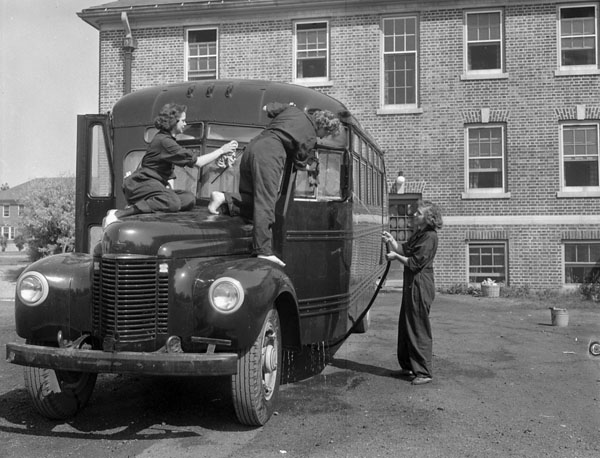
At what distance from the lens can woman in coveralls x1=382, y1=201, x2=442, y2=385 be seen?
6.19 metres

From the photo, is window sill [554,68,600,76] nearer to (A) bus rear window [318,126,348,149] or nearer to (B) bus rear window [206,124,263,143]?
(A) bus rear window [318,126,348,149]

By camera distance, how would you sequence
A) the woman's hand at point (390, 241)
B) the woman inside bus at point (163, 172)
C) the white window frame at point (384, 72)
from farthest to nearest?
1. the white window frame at point (384, 72)
2. the woman's hand at point (390, 241)
3. the woman inside bus at point (163, 172)

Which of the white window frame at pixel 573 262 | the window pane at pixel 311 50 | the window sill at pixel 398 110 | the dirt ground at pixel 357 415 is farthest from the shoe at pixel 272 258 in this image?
the window pane at pixel 311 50

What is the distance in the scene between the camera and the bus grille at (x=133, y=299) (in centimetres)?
418

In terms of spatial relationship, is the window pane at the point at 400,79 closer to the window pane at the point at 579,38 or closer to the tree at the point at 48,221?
the window pane at the point at 579,38

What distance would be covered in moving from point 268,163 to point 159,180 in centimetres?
92

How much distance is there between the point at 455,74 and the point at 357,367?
447 inches

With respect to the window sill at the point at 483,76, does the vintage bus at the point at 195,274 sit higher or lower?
lower

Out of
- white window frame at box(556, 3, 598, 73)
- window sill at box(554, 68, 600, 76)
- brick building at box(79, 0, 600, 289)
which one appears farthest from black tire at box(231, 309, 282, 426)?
white window frame at box(556, 3, 598, 73)

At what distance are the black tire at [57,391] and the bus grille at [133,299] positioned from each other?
786mm

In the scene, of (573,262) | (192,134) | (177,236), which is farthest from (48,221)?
(177,236)

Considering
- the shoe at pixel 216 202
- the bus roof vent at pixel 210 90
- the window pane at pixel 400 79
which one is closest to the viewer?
the shoe at pixel 216 202

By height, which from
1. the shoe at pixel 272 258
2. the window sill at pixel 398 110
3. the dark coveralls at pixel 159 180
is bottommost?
the shoe at pixel 272 258

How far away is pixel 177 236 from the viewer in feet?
14.4
